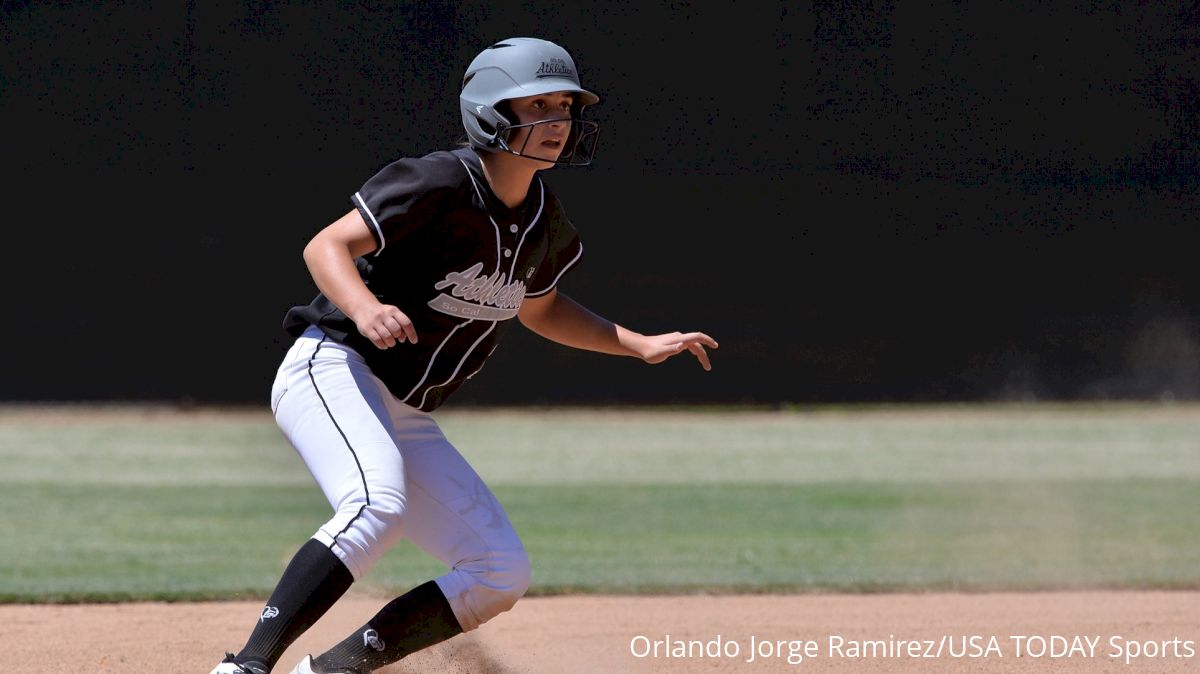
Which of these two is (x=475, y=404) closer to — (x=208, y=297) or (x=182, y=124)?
(x=208, y=297)

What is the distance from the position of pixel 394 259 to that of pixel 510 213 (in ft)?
0.90

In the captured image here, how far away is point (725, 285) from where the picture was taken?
14234 millimetres

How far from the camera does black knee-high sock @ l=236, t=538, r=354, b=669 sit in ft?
8.06

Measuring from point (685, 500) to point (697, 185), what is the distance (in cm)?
702

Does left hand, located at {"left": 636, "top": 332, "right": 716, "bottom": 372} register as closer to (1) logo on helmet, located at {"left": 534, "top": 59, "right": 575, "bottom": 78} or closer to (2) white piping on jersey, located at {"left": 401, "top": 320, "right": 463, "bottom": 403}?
(2) white piping on jersey, located at {"left": 401, "top": 320, "right": 463, "bottom": 403}

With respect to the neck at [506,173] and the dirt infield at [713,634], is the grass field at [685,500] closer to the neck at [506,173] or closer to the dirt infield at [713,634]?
the dirt infield at [713,634]

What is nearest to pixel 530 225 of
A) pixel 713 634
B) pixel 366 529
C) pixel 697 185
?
pixel 366 529

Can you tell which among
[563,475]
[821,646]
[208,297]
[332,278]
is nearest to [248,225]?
[208,297]

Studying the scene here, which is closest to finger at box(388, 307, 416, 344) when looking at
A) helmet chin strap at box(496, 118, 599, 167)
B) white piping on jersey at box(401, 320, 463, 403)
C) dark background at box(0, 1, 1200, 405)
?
white piping on jersey at box(401, 320, 463, 403)

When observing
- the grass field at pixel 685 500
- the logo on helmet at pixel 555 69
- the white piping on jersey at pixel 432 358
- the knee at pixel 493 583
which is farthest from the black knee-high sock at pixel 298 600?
the grass field at pixel 685 500

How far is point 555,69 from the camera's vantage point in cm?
284

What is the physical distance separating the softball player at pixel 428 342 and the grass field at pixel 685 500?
235cm

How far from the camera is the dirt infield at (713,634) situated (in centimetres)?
372

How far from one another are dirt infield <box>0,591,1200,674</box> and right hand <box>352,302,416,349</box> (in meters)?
1.43
